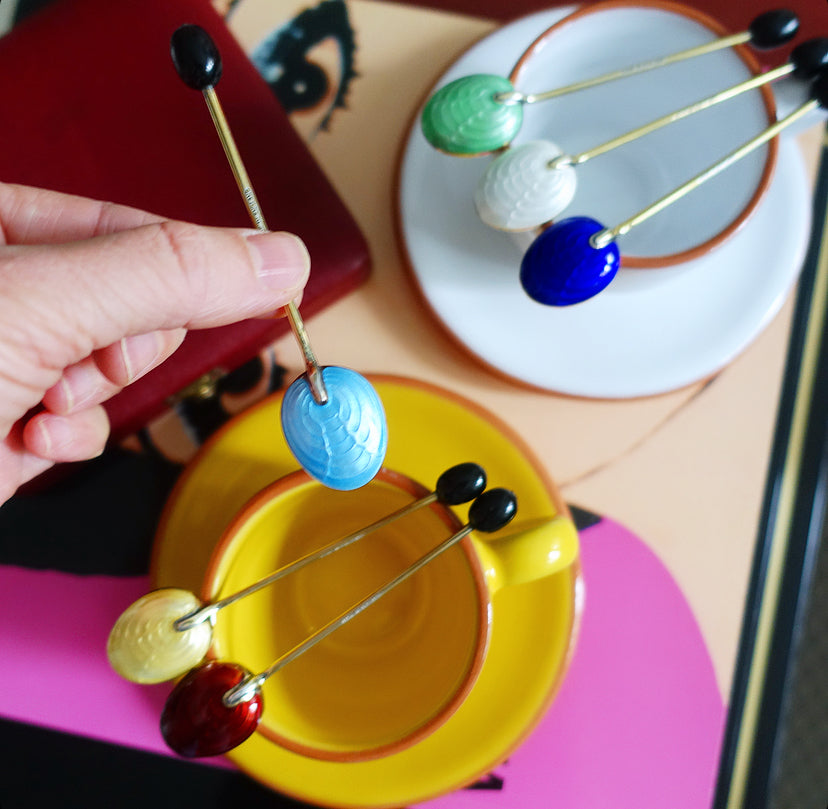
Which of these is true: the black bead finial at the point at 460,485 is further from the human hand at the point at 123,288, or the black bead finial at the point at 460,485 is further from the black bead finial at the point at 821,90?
the black bead finial at the point at 821,90

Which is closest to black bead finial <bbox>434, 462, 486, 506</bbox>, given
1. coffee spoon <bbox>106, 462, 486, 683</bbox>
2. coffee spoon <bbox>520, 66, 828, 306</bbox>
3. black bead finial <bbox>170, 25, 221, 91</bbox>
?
coffee spoon <bbox>106, 462, 486, 683</bbox>

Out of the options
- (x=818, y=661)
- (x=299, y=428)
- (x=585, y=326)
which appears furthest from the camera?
(x=818, y=661)

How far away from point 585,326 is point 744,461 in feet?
0.46

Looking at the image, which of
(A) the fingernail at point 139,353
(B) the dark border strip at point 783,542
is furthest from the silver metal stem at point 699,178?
(A) the fingernail at point 139,353

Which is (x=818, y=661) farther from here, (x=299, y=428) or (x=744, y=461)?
(x=299, y=428)

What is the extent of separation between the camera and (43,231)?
42cm

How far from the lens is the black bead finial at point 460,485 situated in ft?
1.17

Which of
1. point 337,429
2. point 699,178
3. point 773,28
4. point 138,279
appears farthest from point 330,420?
point 773,28

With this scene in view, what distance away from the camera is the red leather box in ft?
1.45

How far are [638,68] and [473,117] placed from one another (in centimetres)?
10

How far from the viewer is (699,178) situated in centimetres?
38

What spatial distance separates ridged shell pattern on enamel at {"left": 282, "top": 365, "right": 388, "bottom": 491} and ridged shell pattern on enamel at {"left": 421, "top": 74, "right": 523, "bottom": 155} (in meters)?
0.15

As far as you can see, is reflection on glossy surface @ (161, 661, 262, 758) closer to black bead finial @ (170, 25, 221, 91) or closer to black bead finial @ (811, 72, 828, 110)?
black bead finial @ (170, 25, 221, 91)

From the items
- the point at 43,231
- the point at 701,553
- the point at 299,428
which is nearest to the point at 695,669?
the point at 701,553
